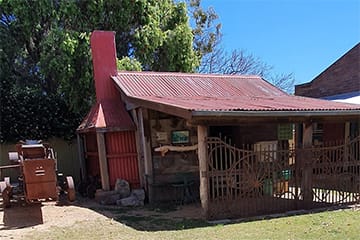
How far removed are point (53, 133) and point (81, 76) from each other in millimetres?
2349

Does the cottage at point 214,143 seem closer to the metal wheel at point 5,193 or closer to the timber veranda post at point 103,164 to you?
the timber veranda post at point 103,164

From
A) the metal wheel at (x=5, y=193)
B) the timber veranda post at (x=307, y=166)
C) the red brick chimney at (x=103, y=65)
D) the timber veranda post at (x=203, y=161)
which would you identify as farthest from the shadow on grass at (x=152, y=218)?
the red brick chimney at (x=103, y=65)

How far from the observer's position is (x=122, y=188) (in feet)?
32.0

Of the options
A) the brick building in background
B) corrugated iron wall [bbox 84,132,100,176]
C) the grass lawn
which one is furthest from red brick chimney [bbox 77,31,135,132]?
the brick building in background

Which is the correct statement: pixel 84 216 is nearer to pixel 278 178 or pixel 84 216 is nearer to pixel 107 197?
pixel 107 197

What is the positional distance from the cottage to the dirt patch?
2.43ft

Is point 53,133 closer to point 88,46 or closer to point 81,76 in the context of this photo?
point 81,76

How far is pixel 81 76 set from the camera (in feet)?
43.4

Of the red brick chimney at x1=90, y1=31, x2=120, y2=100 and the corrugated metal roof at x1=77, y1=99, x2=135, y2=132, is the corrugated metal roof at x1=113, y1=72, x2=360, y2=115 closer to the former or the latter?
the red brick chimney at x1=90, y1=31, x2=120, y2=100

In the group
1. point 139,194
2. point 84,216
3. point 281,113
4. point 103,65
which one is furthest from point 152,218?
point 103,65

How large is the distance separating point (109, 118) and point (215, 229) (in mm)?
4955

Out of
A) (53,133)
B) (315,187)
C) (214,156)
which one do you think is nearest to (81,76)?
(53,133)

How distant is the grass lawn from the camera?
590 cm

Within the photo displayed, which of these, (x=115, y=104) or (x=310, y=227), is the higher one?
(x=115, y=104)
